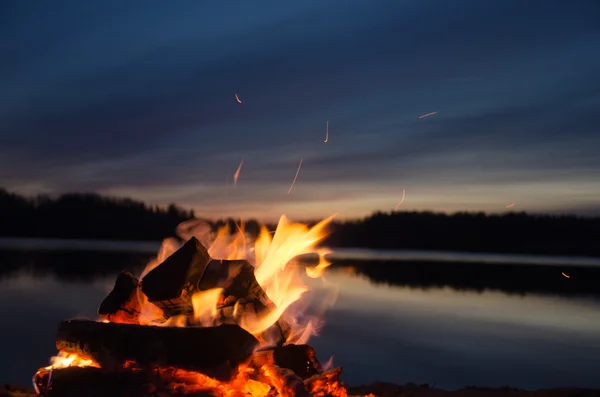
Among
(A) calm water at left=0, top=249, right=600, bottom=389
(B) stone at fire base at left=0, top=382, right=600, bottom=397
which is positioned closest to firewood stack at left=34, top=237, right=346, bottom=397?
(A) calm water at left=0, top=249, right=600, bottom=389

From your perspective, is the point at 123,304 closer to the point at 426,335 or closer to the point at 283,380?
the point at 283,380

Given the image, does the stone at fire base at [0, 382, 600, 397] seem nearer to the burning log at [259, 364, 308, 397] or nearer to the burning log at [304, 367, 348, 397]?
the burning log at [304, 367, 348, 397]

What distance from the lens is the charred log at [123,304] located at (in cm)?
477

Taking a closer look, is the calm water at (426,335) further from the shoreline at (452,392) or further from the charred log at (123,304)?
the shoreline at (452,392)

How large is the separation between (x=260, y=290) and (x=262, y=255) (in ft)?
1.64

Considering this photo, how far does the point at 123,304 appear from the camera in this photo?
15.7ft

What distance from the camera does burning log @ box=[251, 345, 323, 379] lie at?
4633 mm

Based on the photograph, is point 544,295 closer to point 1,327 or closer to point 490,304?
point 490,304

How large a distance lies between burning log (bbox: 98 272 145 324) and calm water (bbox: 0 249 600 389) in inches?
11.1

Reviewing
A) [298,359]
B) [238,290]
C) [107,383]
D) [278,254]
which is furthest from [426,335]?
[107,383]

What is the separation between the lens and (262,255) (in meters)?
5.41

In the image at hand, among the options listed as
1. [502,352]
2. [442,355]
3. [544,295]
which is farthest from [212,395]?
[544,295]

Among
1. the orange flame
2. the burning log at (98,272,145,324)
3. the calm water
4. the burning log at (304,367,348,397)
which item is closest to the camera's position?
the burning log at (304,367,348,397)

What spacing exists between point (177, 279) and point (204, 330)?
69 cm
